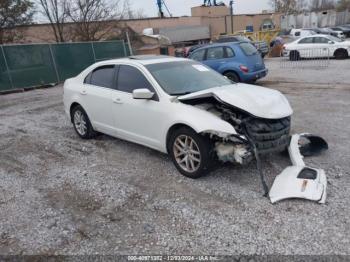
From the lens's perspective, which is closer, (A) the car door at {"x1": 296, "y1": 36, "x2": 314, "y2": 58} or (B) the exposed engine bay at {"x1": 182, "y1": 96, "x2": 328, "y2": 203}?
(B) the exposed engine bay at {"x1": 182, "y1": 96, "x2": 328, "y2": 203}

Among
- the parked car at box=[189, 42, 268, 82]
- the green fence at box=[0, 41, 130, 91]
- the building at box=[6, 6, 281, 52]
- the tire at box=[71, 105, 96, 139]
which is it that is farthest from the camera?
the building at box=[6, 6, 281, 52]

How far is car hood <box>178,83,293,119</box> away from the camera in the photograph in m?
4.00

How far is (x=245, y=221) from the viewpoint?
128 inches

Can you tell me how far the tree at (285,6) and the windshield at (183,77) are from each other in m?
74.5

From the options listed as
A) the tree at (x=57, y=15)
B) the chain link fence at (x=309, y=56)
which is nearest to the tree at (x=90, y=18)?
the tree at (x=57, y=15)

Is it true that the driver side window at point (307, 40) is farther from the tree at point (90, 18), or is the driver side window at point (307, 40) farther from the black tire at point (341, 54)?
the tree at point (90, 18)

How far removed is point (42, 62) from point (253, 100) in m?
14.2

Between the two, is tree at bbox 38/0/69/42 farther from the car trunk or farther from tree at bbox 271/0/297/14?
tree at bbox 271/0/297/14

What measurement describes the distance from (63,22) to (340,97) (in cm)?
2161

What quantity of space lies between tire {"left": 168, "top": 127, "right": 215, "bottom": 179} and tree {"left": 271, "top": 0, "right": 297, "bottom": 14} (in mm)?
75796

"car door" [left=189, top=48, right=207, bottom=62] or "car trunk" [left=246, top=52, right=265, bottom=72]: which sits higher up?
"car door" [left=189, top=48, right=207, bottom=62]

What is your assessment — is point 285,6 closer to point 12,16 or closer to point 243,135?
point 12,16

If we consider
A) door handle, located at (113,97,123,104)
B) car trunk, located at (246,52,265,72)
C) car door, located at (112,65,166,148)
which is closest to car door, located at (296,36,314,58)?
car trunk, located at (246,52,265,72)

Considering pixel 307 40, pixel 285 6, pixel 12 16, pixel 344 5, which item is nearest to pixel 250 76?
pixel 307 40
